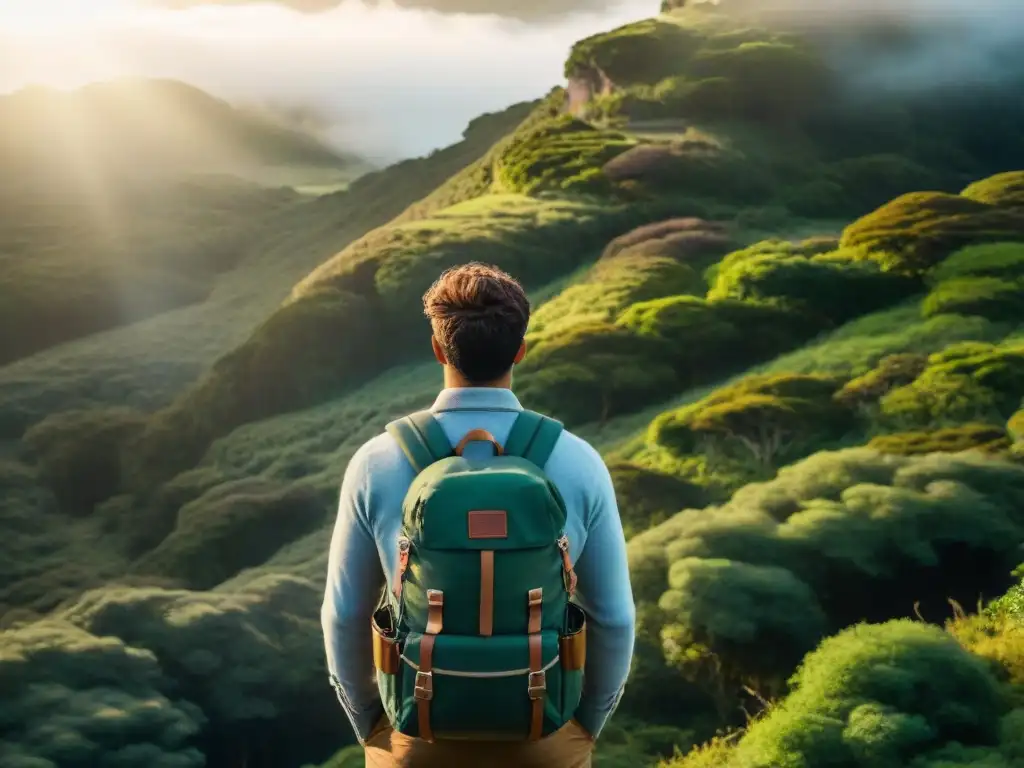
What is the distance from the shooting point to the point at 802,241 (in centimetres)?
1930

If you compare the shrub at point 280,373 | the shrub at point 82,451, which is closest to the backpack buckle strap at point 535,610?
the shrub at point 280,373

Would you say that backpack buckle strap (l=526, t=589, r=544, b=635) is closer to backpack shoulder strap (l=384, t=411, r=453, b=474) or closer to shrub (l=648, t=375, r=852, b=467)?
backpack shoulder strap (l=384, t=411, r=453, b=474)

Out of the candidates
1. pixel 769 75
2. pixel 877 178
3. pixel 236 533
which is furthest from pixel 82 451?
pixel 769 75

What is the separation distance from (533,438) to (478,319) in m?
0.32

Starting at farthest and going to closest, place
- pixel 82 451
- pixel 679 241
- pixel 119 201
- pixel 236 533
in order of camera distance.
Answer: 1. pixel 119 201
2. pixel 82 451
3. pixel 679 241
4. pixel 236 533

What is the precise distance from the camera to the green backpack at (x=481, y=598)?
2.69 m

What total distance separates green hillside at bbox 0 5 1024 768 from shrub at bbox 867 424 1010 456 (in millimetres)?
36

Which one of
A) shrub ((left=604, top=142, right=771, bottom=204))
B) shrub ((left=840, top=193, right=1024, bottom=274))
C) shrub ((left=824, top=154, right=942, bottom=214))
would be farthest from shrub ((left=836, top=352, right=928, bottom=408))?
shrub ((left=824, top=154, right=942, bottom=214))

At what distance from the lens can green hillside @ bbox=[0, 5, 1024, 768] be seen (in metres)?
10.0

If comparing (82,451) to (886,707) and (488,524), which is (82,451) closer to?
(886,707)

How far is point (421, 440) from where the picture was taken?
288cm

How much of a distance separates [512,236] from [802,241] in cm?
613

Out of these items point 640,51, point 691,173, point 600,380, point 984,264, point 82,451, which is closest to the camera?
point 984,264

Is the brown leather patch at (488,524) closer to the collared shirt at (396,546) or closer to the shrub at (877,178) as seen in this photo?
the collared shirt at (396,546)
